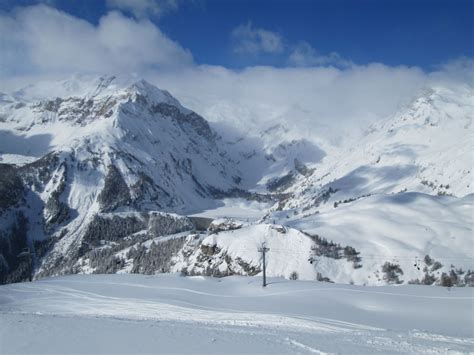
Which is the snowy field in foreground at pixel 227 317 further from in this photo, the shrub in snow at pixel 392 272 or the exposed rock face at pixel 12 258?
the exposed rock face at pixel 12 258

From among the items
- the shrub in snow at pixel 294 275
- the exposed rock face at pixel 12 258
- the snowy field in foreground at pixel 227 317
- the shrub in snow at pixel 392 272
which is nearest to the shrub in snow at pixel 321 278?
the shrub in snow at pixel 294 275

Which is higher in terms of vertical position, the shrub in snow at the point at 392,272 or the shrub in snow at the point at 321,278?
the shrub in snow at the point at 392,272

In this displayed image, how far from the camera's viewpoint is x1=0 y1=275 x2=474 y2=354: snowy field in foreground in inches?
833

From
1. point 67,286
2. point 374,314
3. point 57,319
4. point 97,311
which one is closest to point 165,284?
point 67,286

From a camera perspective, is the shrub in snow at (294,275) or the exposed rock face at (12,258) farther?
the exposed rock face at (12,258)

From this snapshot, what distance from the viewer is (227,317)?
34594mm

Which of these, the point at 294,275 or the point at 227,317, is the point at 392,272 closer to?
the point at 294,275

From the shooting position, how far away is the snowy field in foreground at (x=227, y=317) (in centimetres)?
2116

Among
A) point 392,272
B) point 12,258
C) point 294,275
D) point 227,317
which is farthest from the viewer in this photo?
point 12,258

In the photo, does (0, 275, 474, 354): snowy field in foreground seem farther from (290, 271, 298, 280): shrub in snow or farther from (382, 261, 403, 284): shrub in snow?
(382, 261, 403, 284): shrub in snow

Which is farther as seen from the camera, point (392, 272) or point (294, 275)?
point (294, 275)

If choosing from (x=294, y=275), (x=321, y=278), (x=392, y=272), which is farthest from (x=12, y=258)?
(x=392, y=272)

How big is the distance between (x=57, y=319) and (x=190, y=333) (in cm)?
804

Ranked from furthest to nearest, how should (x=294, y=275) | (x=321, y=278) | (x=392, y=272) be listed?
Answer: (x=294, y=275)
(x=321, y=278)
(x=392, y=272)
